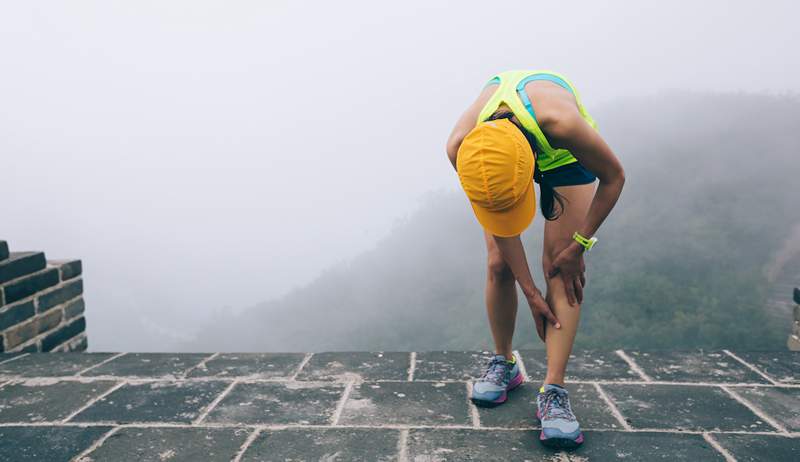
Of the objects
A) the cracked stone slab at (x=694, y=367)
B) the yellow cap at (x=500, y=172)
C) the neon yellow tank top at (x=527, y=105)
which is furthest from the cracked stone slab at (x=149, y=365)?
the cracked stone slab at (x=694, y=367)

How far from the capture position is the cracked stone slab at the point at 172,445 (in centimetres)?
181

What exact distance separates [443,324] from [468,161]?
138 feet

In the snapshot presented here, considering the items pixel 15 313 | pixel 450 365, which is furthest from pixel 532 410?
pixel 15 313

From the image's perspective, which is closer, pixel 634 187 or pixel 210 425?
pixel 210 425

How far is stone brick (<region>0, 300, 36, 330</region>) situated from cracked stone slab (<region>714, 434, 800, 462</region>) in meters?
3.06

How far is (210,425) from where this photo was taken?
2.02 m

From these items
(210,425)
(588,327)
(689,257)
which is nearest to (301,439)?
(210,425)

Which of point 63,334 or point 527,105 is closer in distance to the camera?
point 527,105

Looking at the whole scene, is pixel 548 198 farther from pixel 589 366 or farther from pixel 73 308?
pixel 73 308

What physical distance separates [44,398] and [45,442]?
44cm

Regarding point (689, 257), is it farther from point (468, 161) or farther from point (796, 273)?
point (468, 161)

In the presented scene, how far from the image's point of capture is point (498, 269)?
204cm

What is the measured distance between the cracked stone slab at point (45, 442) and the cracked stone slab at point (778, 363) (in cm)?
253

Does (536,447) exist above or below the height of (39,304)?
below
